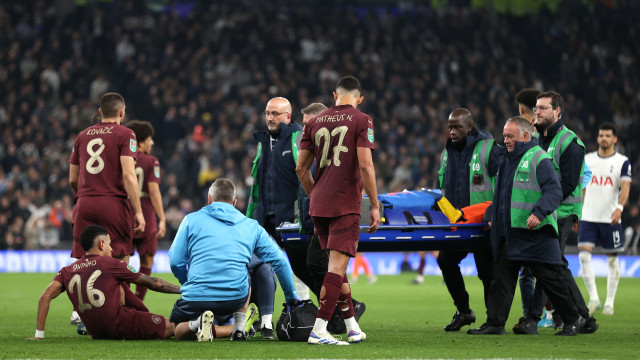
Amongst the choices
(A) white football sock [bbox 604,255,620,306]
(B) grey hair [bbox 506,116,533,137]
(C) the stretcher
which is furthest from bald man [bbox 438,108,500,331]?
(A) white football sock [bbox 604,255,620,306]

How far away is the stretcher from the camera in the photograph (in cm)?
841

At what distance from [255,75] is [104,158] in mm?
19847

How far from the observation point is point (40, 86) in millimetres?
27625

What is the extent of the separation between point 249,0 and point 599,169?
21.5 meters

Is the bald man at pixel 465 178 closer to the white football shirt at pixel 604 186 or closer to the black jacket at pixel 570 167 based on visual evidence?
the black jacket at pixel 570 167

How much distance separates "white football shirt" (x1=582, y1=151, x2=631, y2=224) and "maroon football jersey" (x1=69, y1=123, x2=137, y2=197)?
6.00 metres

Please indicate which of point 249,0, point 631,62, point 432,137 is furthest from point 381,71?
point 631,62

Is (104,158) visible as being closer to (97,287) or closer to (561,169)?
(97,287)

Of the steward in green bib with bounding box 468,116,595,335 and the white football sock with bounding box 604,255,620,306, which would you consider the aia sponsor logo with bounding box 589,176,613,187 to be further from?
the steward in green bib with bounding box 468,116,595,335

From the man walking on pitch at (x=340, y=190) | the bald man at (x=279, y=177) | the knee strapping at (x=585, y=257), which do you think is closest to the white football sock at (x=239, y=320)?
the man walking on pitch at (x=340, y=190)

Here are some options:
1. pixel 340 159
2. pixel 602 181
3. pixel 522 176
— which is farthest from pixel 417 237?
pixel 602 181

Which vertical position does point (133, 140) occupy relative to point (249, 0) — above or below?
below

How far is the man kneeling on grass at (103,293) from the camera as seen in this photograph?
286 inches

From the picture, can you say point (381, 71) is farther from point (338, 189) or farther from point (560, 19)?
point (338, 189)
